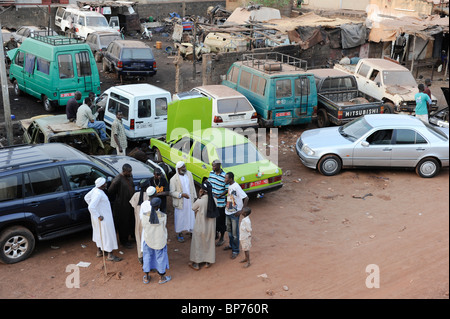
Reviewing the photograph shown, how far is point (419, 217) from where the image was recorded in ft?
31.1

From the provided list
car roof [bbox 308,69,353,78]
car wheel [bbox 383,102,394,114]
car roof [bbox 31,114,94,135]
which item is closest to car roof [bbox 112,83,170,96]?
car roof [bbox 31,114,94,135]

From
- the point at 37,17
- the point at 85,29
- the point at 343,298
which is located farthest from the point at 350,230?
the point at 37,17

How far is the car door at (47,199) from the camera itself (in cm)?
800

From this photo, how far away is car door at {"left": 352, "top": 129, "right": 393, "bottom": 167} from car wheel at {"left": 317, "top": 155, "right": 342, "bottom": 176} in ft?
1.43

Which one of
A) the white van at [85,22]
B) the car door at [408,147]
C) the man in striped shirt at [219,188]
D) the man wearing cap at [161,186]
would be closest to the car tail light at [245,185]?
the man in striped shirt at [219,188]

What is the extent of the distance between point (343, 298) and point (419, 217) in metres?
3.34

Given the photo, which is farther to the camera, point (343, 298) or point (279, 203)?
point (279, 203)

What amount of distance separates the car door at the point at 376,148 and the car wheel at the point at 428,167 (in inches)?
29.9

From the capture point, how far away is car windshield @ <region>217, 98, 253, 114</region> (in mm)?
13812

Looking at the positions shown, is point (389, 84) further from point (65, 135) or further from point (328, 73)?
point (65, 135)

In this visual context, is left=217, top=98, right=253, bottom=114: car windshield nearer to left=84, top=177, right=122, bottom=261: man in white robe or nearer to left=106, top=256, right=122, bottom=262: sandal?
left=84, top=177, right=122, bottom=261: man in white robe

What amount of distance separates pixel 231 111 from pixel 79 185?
6.29m

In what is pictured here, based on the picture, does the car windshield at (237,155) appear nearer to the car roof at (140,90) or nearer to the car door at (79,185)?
the car door at (79,185)

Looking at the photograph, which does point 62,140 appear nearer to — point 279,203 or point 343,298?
point 279,203
